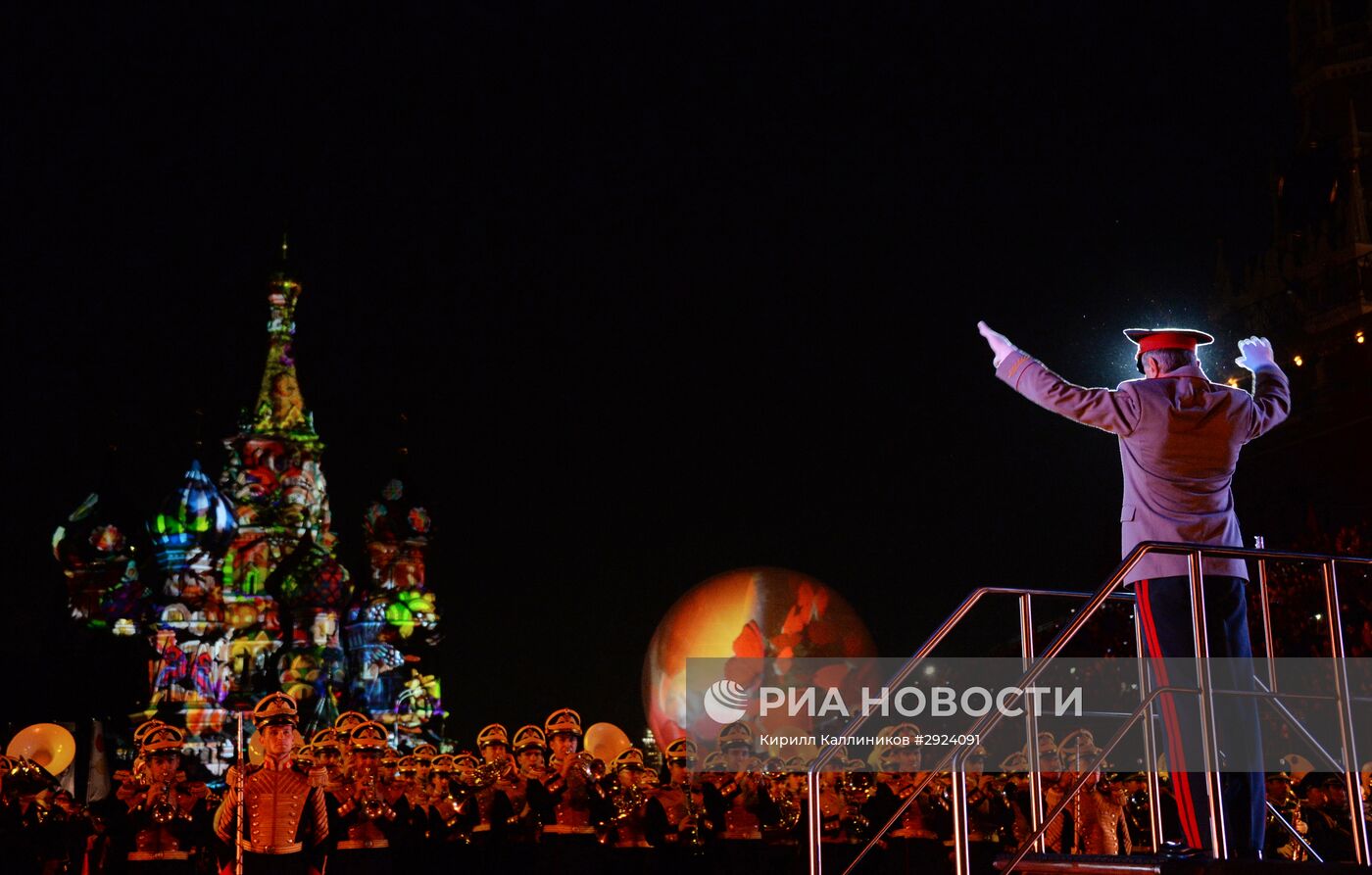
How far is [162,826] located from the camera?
12805mm

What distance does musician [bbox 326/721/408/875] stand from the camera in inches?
552

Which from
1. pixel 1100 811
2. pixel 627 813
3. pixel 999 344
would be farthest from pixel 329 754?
pixel 999 344

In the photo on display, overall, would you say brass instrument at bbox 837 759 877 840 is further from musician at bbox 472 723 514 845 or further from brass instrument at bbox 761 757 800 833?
musician at bbox 472 723 514 845

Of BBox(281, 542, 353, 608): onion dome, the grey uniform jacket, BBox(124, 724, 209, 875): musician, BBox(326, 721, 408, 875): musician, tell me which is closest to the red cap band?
the grey uniform jacket

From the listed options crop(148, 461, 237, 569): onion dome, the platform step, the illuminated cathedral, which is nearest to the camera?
the platform step

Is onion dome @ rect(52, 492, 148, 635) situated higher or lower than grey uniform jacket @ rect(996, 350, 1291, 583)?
higher

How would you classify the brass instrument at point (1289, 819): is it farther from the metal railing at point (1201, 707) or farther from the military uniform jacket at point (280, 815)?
the military uniform jacket at point (280, 815)

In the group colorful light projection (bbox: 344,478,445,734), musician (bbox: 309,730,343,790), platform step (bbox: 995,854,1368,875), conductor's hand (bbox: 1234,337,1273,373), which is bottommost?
platform step (bbox: 995,854,1368,875)

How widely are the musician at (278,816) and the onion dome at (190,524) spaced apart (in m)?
45.7

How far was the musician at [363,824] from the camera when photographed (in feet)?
46.0

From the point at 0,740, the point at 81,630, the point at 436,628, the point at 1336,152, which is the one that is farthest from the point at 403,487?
the point at 1336,152

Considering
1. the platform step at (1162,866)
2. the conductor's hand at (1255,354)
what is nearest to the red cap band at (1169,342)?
the conductor's hand at (1255,354)

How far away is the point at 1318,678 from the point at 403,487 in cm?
4839

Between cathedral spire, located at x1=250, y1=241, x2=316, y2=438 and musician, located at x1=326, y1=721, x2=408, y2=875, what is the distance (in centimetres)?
5105
